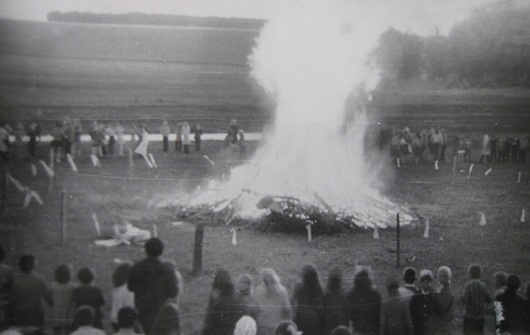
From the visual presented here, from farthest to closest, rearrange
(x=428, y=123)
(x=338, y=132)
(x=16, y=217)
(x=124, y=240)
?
(x=428, y=123) < (x=338, y=132) < (x=124, y=240) < (x=16, y=217)

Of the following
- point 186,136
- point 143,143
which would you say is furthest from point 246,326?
point 186,136

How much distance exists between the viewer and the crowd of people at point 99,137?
6453mm

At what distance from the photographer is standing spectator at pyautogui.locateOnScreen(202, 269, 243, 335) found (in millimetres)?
4887

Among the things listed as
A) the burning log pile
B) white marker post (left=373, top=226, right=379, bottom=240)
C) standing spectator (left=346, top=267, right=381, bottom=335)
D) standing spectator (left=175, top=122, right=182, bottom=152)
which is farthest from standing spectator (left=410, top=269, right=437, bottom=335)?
standing spectator (left=175, top=122, right=182, bottom=152)

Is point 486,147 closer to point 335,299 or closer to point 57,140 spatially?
point 335,299

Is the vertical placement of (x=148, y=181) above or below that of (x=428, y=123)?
below

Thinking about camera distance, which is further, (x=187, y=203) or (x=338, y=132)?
(x=338, y=132)

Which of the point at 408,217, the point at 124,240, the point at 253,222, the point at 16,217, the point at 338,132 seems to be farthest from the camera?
the point at 338,132

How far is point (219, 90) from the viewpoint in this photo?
8859mm

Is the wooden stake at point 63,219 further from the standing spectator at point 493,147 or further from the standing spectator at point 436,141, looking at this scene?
the standing spectator at point 436,141

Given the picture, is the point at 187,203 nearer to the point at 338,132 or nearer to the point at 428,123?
the point at 338,132

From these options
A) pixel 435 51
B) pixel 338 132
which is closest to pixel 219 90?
pixel 338 132

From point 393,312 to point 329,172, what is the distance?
536 centimetres

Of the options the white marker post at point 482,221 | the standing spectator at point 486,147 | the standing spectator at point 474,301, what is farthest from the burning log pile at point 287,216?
the standing spectator at point 474,301
